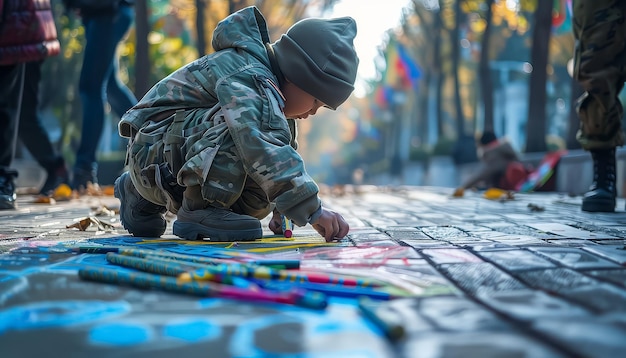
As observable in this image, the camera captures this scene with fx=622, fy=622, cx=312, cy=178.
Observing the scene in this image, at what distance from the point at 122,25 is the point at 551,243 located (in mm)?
5102

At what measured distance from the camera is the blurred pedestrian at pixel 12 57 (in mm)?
4095

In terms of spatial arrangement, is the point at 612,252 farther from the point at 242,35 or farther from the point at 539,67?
the point at 539,67

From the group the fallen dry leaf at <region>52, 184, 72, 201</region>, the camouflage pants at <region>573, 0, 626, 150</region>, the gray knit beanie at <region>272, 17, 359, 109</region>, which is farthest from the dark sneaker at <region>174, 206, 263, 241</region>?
the fallen dry leaf at <region>52, 184, 72, 201</region>

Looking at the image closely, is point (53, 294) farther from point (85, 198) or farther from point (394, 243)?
point (85, 198)

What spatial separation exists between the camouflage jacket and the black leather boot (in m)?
2.65

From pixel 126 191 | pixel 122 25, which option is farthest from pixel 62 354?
pixel 122 25

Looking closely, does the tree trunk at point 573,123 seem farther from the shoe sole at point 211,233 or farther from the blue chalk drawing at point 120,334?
the blue chalk drawing at point 120,334

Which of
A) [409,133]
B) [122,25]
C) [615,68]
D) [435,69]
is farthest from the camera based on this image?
[409,133]

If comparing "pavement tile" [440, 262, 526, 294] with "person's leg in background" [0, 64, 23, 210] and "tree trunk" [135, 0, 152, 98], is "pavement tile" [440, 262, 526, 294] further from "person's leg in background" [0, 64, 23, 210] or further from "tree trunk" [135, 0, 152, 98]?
"tree trunk" [135, 0, 152, 98]

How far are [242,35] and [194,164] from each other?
1.94 ft

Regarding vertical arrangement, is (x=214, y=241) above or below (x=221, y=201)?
below

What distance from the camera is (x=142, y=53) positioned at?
34.3 feet

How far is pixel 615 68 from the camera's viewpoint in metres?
3.88

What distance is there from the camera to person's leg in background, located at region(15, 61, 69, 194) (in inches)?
214
